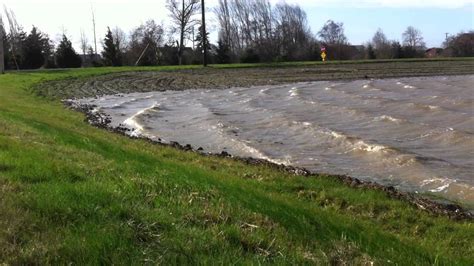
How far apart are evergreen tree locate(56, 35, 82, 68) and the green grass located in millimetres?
65179

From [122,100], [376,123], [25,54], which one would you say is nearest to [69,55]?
[25,54]

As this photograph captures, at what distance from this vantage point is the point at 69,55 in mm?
71938

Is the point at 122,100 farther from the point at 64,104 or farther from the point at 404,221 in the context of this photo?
the point at 404,221

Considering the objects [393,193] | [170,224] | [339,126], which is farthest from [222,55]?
[170,224]

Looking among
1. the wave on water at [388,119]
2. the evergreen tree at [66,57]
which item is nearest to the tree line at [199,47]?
the evergreen tree at [66,57]

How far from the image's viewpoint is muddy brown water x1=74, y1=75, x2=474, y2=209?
13188mm

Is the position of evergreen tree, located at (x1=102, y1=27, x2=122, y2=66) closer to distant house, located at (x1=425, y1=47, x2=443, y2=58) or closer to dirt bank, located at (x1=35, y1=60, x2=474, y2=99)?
dirt bank, located at (x1=35, y1=60, x2=474, y2=99)

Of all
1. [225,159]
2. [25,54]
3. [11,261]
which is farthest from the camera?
[25,54]

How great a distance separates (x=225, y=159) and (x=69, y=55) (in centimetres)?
6219

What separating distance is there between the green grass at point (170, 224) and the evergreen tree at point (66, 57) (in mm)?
65179

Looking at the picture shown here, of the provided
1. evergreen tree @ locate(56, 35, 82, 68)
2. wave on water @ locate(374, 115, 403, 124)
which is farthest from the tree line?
wave on water @ locate(374, 115, 403, 124)

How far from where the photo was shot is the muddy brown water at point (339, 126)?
13188 mm

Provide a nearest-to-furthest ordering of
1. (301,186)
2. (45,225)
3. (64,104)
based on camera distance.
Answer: (45,225) < (301,186) < (64,104)

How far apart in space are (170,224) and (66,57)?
7014 cm
